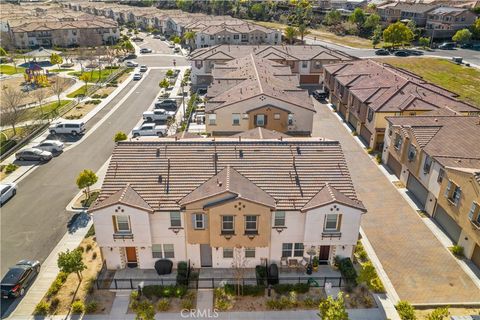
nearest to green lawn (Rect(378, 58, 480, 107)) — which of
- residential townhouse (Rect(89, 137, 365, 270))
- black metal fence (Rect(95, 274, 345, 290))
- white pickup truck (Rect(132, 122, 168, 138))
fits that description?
residential townhouse (Rect(89, 137, 365, 270))

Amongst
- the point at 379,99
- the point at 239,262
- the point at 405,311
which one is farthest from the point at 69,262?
the point at 379,99

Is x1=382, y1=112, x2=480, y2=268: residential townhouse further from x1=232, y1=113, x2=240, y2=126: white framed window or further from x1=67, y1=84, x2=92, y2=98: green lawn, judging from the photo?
x1=67, y1=84, x2=92, y2=98: green lawn

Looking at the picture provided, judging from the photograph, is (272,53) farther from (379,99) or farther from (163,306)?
(163,306)

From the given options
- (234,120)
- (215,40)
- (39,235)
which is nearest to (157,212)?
(39,235)

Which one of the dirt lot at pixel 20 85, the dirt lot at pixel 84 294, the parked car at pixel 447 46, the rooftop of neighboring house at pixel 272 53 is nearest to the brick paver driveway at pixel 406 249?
the dirt lot at pixel 84 294

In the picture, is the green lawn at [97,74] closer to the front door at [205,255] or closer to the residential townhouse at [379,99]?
the residential townhouse at [379,99]

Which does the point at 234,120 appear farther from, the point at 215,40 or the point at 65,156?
the point at 215,40

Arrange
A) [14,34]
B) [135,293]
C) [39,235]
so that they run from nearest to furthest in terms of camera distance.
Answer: [135,293]
[39,235]
[14,34]
